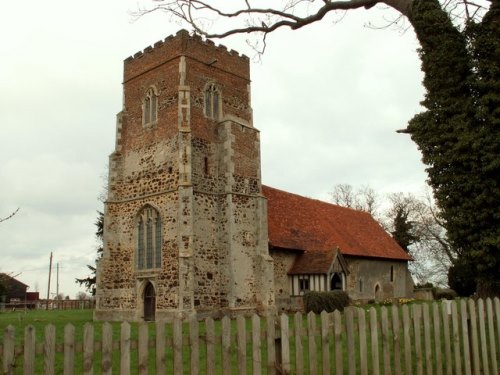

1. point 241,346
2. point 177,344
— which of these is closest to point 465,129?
point 241,346

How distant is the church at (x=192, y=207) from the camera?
71.3 feet

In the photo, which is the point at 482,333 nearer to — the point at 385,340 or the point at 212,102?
the point at 385,340

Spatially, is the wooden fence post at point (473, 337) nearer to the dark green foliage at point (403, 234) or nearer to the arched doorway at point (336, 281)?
the arched doorway at point (336, 281)

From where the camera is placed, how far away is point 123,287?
23.6m

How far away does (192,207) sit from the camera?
70.5 feet

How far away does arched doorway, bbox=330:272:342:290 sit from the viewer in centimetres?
2544

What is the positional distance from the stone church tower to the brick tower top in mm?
56

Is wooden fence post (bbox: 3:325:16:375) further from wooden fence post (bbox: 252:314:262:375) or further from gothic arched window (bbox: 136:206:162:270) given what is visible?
gothic arched window (bbox: 136:206:162:270)

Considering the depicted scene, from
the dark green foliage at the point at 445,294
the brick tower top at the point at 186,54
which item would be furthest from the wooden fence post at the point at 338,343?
the dark green foliage at the point at 445,294

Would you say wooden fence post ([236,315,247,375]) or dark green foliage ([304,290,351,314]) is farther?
dark green foliage ([304,290,351,314])

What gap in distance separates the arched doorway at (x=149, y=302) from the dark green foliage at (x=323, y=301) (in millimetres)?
6751

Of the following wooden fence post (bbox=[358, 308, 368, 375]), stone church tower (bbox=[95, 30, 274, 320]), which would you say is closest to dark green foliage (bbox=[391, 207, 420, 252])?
stone church tower (bbox=[95, 30, 274, 320])

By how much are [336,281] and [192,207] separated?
9.03 metres

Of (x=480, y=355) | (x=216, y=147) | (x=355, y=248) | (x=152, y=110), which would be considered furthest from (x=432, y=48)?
(x=355, y=248)
